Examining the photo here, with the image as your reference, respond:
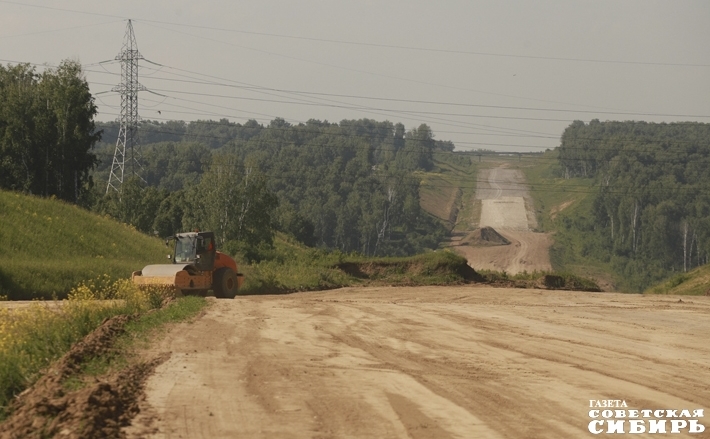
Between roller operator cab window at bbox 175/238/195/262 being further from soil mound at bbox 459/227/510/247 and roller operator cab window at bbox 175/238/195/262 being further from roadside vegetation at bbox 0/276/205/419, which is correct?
soil mound at bbox 459/227/510/247

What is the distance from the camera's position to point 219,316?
21688 millimetres

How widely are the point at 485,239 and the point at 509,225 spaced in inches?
683

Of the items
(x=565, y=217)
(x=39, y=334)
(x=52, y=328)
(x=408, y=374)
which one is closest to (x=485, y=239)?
(x=565, y=217)

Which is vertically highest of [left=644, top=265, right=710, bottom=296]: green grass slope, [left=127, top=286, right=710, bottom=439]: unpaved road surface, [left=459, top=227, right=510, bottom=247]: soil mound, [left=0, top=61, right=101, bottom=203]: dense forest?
[left=0, top=61, right=101, bottom=203]: dense forest

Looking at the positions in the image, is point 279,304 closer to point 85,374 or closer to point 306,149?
point 85,374

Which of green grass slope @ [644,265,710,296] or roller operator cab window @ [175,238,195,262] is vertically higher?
roller operator cab window @ [175,238,195,262]

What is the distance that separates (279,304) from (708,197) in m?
101

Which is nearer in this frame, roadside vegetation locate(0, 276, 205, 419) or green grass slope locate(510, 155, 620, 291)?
roadside vegetation locate(0, 276, 205, 419)

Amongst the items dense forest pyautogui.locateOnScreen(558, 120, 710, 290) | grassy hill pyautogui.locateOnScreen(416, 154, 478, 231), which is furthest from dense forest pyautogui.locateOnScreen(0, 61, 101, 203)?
grassy hill pyautogui.locateOnScreen(416, 154, 478, 231)

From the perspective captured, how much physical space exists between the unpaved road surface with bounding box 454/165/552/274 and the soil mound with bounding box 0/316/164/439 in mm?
79967

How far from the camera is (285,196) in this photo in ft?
433

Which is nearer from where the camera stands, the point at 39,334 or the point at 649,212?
the point at 39,334

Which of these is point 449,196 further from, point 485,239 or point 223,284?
point 223,284

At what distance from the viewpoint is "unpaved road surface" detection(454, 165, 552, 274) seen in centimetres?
9794
